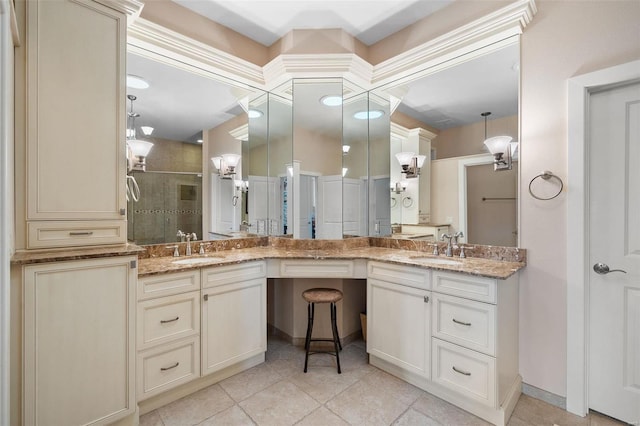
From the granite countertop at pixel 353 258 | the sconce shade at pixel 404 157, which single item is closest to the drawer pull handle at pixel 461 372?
the granite countertop at pixel 353 258

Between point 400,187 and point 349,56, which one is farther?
point 400,187

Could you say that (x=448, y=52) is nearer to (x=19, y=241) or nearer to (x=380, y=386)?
(x=380, y=386)

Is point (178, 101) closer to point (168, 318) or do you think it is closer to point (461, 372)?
point (168, 318)

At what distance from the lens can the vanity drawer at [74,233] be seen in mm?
1540

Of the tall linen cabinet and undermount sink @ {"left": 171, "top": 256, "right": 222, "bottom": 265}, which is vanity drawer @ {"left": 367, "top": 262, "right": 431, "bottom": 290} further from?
the tall linen cabinet

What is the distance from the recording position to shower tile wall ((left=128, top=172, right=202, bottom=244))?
2279 mm

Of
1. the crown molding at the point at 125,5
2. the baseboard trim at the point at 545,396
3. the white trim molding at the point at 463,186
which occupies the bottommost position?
the baseboard trim at the point at 545,396

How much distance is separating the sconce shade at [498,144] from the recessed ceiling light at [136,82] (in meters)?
2.72

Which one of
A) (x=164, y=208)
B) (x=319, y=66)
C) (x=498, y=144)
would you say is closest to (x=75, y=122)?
(x=164, y=208)

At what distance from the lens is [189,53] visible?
2393 mm

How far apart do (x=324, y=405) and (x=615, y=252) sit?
2037 millimetres

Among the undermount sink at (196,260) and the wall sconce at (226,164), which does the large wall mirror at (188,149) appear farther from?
the undermount sink at (196,260)

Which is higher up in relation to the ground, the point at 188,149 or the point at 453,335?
the point at 188,149

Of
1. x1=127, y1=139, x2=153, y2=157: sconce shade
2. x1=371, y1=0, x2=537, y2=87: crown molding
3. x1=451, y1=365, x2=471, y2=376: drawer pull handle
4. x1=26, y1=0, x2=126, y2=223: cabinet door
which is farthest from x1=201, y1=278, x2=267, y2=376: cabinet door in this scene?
x1=371, y1=0, x2=537, y2=87: crown molding
